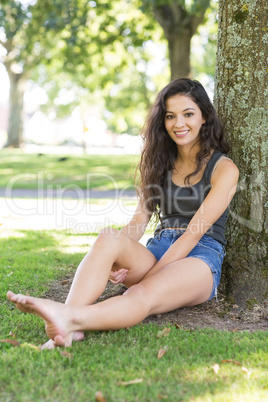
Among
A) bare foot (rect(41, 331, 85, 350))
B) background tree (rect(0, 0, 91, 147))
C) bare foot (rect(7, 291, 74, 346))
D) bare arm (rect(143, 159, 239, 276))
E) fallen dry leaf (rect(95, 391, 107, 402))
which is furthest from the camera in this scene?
background tree (rect(0, 0, 91, 147))

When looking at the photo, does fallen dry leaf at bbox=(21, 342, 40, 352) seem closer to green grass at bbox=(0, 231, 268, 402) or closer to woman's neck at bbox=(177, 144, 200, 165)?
green grass at bbox=(0, 231, 268, 402)

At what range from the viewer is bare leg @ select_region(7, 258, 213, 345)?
97.9 inches

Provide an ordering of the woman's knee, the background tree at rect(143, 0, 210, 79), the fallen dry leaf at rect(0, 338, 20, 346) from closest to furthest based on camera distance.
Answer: the fallen dry leaf at rect(0, 338, 20, 346)
the woman's knee
the background tree at rect(143, 0, 210, 79)

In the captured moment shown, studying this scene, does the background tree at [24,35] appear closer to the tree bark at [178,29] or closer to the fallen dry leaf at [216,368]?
the tree bark at [178,29]

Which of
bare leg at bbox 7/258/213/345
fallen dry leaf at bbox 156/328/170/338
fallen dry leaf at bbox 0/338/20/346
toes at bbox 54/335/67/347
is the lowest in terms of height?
fallen dry leaf at bbox 0/338/20/346

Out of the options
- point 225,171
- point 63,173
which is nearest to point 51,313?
point 225,171

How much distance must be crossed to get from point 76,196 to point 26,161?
7850 mm

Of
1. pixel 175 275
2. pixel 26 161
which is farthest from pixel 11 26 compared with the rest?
pixel 175 275

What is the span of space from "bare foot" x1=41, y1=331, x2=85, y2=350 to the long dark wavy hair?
1279mm

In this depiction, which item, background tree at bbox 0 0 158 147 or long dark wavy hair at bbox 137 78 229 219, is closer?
long dark wavy hair at bbox 137 78 229 219

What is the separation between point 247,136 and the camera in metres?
3.45

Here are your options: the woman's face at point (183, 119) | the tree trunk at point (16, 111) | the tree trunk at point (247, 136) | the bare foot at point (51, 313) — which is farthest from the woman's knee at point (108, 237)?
the tree trunk at point (16, 111)

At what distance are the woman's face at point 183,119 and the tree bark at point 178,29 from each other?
29.7 feet

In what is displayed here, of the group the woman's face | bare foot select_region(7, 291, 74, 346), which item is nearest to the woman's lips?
the woman's face
